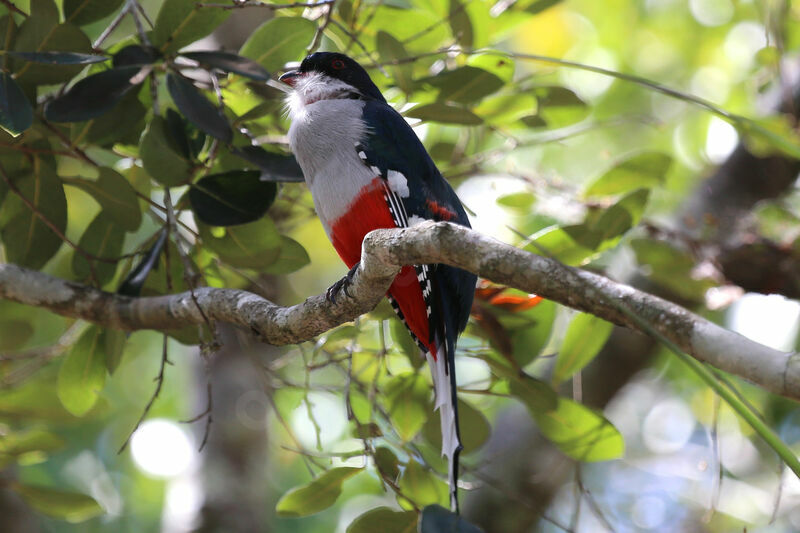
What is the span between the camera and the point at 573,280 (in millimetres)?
1535

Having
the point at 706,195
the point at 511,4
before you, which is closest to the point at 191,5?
the point at 511,4

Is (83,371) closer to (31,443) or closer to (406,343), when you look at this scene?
(31,443)

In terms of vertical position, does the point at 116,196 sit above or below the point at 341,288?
above

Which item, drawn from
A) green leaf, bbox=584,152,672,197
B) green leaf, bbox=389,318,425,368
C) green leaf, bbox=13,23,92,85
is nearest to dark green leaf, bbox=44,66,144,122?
green leaf, bbox=13,23,92,85

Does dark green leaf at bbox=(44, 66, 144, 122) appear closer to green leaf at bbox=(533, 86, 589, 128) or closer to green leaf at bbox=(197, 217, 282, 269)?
green leaf at bbox=(197, 217, 282, 269)

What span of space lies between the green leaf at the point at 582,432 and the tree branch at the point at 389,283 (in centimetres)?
94

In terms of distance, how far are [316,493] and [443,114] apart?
4.17ft

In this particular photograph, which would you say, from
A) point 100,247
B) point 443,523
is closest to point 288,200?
point 100,247

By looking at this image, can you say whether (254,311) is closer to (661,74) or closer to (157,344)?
(157,344)

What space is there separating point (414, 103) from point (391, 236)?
1244 millimetres

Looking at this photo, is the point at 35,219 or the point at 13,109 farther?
the point at 35,219

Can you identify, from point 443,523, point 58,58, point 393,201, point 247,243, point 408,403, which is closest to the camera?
point 443,523

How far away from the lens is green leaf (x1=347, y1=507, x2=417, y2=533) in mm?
2293

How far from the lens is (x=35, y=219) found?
8.83ft
